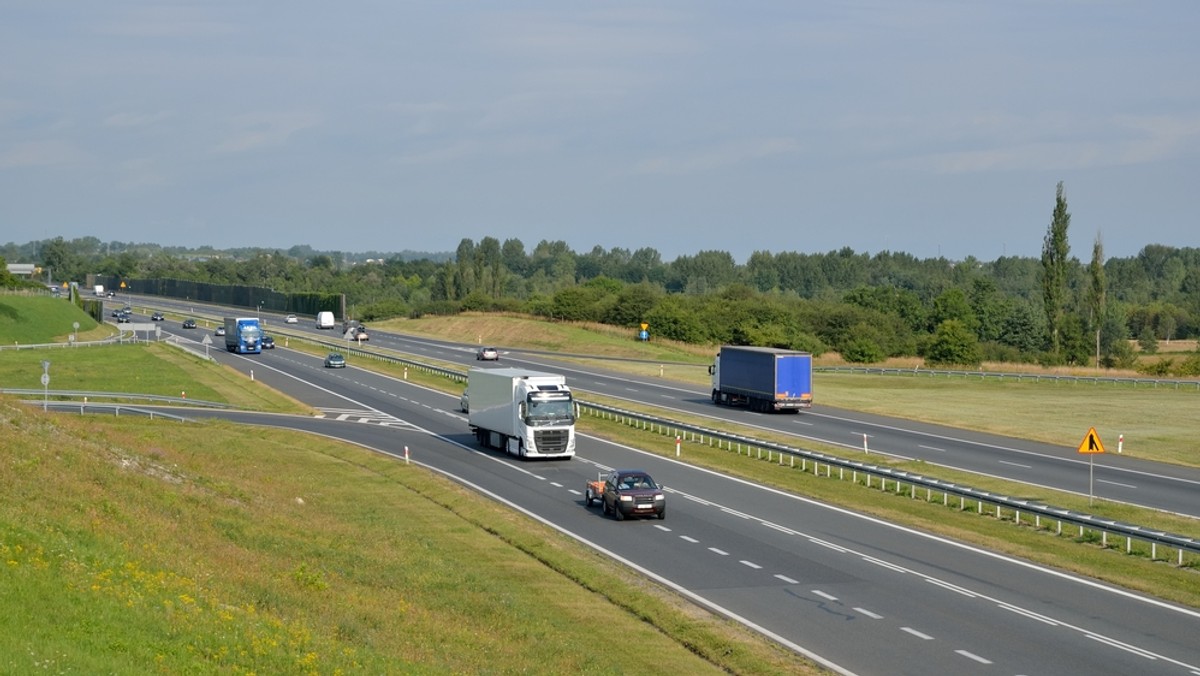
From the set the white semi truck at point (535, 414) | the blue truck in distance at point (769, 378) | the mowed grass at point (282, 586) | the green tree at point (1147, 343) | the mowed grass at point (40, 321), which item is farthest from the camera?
the green tree at point (1147, 343)

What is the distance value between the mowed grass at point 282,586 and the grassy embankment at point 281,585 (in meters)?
0.06

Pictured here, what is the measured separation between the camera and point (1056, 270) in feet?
381

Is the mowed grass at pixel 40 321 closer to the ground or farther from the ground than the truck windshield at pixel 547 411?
farther from the ground

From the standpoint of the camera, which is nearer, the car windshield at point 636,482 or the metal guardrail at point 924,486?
the metal guardrail at point 924,486

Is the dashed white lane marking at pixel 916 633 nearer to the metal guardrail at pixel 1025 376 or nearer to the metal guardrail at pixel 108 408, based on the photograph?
the metal guardrail at pixel 108 408

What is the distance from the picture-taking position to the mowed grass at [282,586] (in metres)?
15.6

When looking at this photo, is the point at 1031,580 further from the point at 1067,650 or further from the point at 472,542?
the point at 472,542

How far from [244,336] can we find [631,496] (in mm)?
77802

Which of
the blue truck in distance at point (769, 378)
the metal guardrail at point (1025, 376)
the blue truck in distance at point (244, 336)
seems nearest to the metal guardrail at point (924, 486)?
the blue truck in distance at point (769, 378)

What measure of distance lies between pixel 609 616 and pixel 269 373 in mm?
70130

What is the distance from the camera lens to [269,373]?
293ft

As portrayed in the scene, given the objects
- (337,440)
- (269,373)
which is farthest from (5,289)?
(337,440)

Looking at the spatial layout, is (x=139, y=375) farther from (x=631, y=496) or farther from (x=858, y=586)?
(x=858, y=586)

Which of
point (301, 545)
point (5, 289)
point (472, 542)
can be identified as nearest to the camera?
point (301, 545)
